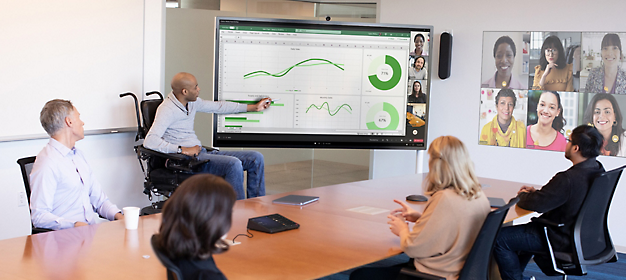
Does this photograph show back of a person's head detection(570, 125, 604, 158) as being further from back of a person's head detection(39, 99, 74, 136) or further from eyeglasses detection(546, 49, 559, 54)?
back of a person's head detection(39, 99, 74, 136)

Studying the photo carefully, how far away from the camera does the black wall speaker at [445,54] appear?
5.57m

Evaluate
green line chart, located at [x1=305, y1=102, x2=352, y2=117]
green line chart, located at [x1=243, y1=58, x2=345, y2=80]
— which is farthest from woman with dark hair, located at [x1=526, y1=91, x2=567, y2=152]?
green line chart, located at [x1=243, y1=58, x2=345, y2=80]

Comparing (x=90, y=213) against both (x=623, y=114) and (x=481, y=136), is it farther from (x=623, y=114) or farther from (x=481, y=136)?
(x=623, y=114)

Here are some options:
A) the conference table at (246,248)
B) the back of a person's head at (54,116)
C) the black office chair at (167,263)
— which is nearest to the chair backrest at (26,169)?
the back of a person's head at (54,116)

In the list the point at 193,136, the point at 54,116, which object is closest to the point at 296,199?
the point at 54,116

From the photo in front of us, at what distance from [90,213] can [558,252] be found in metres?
2.66

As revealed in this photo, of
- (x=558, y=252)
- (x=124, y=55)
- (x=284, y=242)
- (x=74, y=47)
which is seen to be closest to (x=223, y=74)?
(x=124, y=55)

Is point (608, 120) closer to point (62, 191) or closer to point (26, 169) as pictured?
point (62, 191)

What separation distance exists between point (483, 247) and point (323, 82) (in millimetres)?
2993

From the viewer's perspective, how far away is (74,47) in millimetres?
4395

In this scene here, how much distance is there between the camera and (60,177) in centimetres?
280

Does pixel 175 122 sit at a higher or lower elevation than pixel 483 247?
higher

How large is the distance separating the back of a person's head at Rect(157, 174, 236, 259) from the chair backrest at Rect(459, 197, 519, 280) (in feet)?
3.63

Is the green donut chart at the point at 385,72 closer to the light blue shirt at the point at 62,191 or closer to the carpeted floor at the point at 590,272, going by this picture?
the carpeted floor at the point at 590,272
